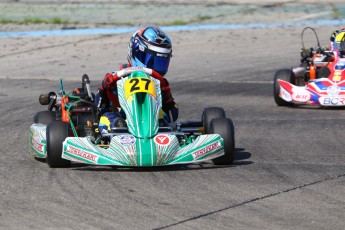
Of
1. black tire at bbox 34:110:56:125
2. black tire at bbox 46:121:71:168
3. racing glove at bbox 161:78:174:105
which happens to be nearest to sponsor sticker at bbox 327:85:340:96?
racing glove at bbox 161:78:174:105

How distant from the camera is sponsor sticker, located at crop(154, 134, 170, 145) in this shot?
7.69 m

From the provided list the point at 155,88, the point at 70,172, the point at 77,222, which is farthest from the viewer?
the point at 155,88

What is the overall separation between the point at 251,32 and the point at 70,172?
1418cm

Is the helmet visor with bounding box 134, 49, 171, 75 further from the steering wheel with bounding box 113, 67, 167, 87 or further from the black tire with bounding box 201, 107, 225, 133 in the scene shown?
the black tire with bounding box 201, 107, 225, 133

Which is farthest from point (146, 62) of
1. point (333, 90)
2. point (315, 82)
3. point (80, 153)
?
point (315, 82)

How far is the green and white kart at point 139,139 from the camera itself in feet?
25.0

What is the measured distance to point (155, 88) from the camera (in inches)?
326

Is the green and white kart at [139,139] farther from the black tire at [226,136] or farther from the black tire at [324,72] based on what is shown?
the black tire at [324,72]

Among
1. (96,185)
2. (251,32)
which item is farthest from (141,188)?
(251,32)

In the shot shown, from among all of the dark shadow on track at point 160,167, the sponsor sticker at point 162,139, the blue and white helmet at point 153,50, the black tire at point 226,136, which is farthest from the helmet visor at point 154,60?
the sponsor sticker at point 162,139

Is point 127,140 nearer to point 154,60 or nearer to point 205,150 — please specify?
point 205,150

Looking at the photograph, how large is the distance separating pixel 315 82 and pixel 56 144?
A: 5.34 metres

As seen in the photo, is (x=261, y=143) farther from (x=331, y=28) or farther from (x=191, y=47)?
→ (x=331, y=28)

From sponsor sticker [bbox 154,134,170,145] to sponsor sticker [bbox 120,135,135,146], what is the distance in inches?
6.9
